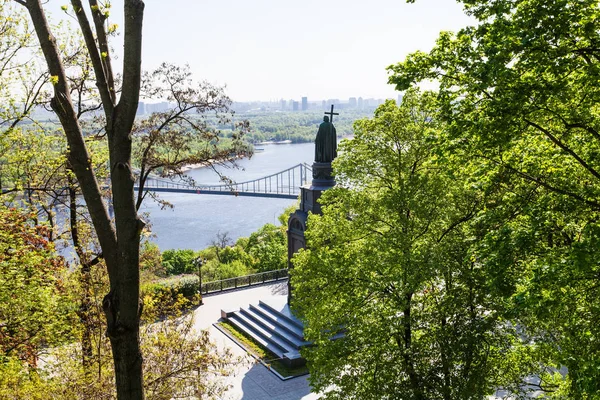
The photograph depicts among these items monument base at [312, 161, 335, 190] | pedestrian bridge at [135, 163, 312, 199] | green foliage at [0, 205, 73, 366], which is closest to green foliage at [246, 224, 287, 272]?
monument base at [312, 161, 335, 190]

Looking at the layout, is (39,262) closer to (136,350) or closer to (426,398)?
(136,350)

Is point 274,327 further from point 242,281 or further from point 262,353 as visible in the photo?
point 242,281

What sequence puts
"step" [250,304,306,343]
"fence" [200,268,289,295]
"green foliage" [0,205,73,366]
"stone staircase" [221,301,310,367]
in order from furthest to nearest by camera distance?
"fence" [200,268,289,295] < "step" [250,304,306,343] < "stone staircase" [221,301,310,367] < "green foliage" [0,205,73,366]

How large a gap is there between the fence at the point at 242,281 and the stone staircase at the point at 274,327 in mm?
3094


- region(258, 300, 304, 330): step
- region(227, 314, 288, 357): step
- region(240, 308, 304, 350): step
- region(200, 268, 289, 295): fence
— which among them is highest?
region(258, 300, 304, 330): step

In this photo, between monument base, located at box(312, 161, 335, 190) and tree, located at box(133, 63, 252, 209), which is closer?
tree, located at box(133, 63, 252, 209)

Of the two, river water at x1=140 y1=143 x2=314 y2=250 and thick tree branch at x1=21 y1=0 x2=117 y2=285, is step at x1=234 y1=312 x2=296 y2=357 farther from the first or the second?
river water at x1=140 y1=143 x2=314 y2=250

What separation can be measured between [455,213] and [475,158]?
6.66 ft

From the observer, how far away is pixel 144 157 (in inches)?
440

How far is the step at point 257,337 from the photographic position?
15359 mm

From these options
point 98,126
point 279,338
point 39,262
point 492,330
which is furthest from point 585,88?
point 279,338

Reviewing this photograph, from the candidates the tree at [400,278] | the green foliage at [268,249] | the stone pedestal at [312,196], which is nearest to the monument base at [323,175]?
the stone pedestal at [312,196]

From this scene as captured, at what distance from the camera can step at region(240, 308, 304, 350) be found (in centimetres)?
1542

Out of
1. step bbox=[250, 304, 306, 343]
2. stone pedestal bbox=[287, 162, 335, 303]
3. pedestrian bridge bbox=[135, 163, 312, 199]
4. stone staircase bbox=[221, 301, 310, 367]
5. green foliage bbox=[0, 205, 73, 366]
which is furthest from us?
pedestrian bridge bbox=[135, 163, 312, 199]
